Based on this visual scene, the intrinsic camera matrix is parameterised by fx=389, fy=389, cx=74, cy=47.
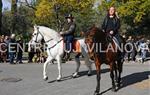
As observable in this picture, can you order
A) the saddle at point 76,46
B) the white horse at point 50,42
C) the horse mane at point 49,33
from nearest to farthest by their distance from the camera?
the white horse at point 50,42
the horse mane at point 49,33
the saddle at point 76,46

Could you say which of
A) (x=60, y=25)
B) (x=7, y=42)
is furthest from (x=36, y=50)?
(x=60, y=25)

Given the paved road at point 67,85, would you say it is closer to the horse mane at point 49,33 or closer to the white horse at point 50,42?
the white horse at point 50,42

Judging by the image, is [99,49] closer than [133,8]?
Yes

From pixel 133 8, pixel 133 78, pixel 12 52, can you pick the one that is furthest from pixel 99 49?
pixel 133 8

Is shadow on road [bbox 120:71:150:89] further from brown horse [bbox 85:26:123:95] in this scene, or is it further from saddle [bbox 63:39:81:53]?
saddle [bbox 63:39:81:53]

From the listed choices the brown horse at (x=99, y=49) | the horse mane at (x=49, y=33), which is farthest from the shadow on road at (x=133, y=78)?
the horse mane at (x=49, y=33)

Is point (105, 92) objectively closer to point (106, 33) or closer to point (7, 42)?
A: point (106, 33)

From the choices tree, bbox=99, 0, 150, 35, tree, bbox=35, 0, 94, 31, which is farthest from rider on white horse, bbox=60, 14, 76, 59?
tree, bbox=35, 0, 94, 31

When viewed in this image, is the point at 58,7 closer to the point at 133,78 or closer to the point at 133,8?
the point at 133,8

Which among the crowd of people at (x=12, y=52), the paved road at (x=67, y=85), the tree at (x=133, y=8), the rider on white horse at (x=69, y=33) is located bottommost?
the paved road at (x=67, y=85)

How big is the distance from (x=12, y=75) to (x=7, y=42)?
6798 mm

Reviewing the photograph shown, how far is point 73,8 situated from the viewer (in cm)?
4097

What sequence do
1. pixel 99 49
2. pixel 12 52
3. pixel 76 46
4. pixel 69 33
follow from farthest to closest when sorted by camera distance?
pixel 12 52
pixel 76 46
pixel 69 33
pixel 99 49

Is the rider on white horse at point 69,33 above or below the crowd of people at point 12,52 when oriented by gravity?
above
